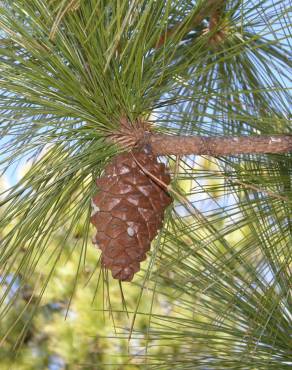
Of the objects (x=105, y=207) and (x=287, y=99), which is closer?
(x=105, y=207)

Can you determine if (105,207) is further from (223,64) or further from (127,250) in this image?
(223,64)

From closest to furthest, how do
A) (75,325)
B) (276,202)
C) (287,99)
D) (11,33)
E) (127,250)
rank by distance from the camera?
(11,33), (127,250), (276,202), (287,99), (75,325)

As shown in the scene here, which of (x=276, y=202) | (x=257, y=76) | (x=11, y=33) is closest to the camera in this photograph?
(x=11, y=33)

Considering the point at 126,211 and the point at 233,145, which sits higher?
the point at 233,145

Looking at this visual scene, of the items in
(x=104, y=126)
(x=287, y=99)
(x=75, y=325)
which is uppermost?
(x=287, y=99)

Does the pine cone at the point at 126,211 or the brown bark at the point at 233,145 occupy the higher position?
the brown bark at the point at 233,145

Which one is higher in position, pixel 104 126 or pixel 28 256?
pixel 104 126

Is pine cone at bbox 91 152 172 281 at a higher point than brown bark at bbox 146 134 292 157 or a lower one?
lower

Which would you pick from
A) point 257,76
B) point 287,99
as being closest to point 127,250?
point 287,99
